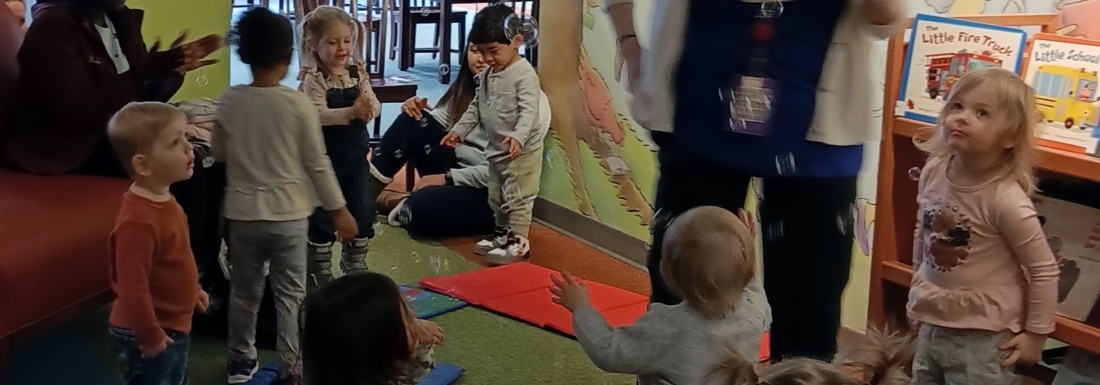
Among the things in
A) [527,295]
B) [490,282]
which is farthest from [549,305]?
[490,282]

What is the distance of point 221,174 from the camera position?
2.70 meters

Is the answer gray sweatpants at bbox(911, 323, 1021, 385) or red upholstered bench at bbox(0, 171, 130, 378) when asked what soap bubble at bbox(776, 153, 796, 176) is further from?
red upholstered bench at bbox(0, 171, 130, 378)

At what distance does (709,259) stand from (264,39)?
3.61 feet

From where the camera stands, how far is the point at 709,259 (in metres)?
1.58

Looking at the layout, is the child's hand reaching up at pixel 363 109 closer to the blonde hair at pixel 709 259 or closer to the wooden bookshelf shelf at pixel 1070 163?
the blonde hair at pixel 709 259

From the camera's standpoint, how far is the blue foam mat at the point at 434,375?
8.04 feet

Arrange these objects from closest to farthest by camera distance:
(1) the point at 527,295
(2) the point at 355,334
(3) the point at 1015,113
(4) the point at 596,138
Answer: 1. (2) the point at 355,334
2. (3) the point at 1015,113
3. (1) the point at 527,295
4. (4) the point at 596,138

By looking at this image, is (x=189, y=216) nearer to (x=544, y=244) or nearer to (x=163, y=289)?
(x=163, y=289)

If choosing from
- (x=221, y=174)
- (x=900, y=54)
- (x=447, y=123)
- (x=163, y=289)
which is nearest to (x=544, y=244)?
(x=447, y=123)

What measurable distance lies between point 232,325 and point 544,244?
→ 172 cm

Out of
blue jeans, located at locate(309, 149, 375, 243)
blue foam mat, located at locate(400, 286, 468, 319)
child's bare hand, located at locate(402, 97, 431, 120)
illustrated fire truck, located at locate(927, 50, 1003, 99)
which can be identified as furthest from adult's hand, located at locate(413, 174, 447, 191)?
illustrated fire truck, located at locate(927, 50, 1003, 99)

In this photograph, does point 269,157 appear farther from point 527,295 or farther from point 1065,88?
point 1065,88

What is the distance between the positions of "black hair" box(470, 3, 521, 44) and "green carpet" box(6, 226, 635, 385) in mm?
995

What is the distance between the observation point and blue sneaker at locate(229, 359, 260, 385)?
7.97 ft
